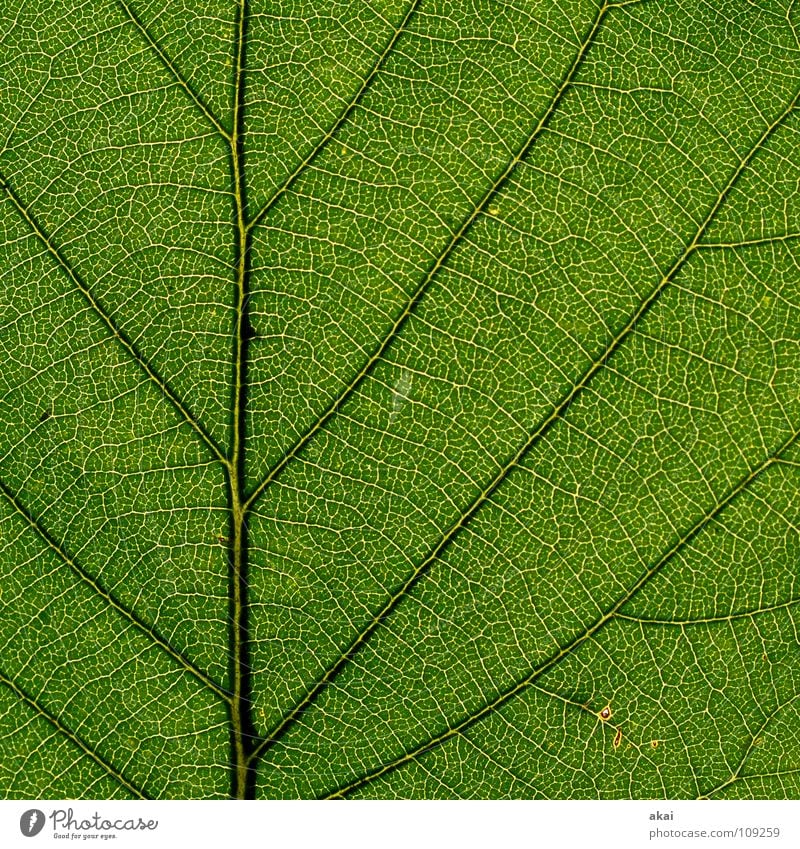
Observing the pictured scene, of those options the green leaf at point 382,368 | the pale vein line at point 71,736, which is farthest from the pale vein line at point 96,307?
the pale vein line at point 71,736

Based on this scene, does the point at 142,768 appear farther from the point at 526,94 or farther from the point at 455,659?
the point at 526,94

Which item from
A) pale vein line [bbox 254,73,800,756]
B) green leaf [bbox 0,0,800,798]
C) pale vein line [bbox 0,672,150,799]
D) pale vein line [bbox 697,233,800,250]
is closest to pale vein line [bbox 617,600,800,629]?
green leaf [bbox 0,0,800,798]

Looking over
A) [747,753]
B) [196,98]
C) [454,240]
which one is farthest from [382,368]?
[747,753]

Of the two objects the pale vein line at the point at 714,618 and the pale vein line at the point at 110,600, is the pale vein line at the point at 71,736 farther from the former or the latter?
the pale vein line at the point at 714,618

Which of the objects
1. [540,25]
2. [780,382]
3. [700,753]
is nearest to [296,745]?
[700,753]

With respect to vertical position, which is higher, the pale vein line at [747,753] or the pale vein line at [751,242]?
the pale vein line at [751,242]
